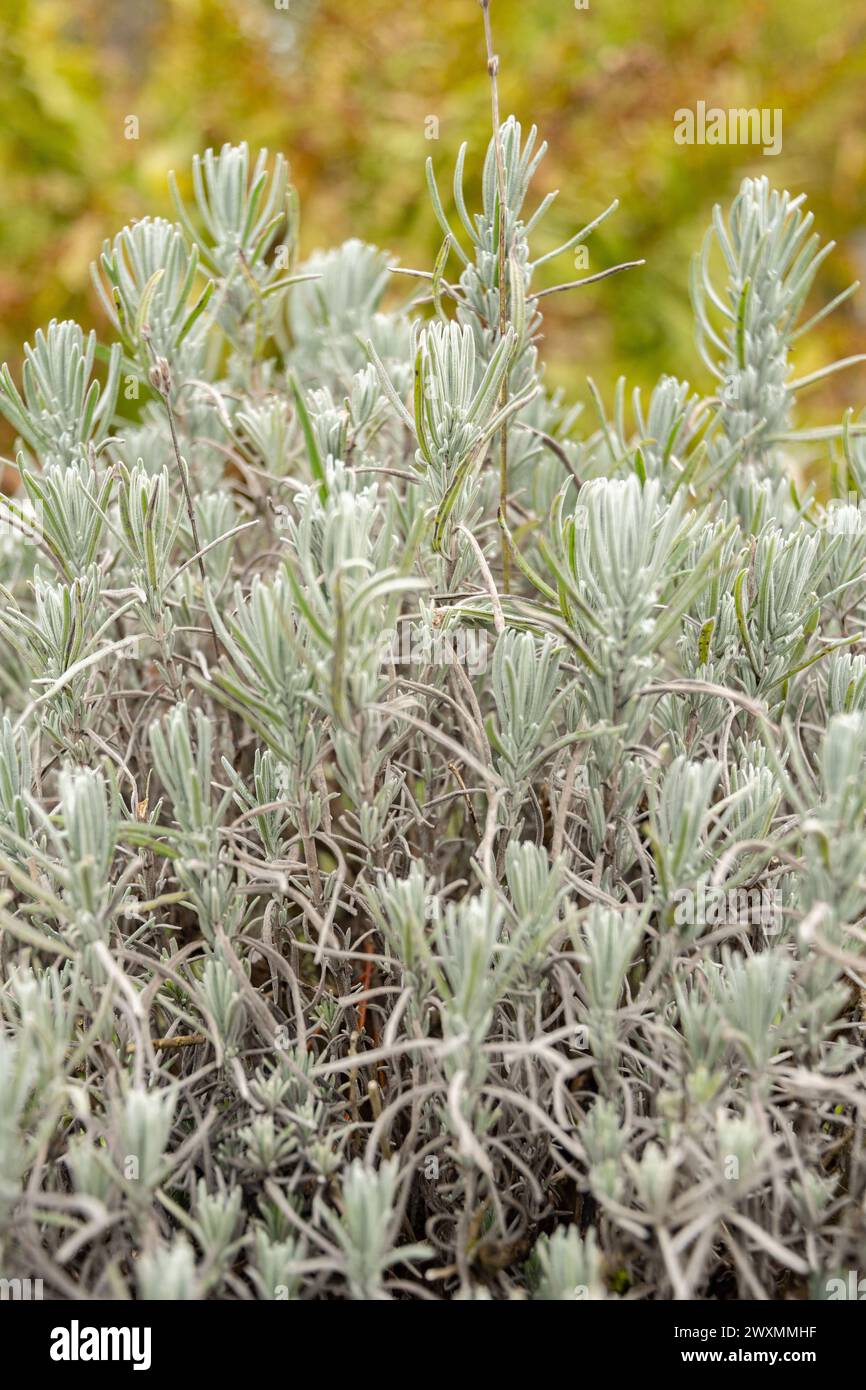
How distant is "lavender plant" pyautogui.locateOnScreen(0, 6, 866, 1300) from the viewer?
0.54 metres

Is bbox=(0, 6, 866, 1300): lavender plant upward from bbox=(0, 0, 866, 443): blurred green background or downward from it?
downward

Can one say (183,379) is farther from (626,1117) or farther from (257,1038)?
(626,1117)

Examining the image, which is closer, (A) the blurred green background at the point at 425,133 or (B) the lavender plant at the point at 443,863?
(B) the lavender plant at the point at 443,863

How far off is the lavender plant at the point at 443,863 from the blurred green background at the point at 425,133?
7.11 feet

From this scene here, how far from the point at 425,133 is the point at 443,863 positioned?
264 centimetres

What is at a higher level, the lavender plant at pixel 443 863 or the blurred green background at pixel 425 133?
the blurred green background at pixel 425 133

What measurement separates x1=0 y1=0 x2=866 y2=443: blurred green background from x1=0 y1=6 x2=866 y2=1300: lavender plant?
2168 mm

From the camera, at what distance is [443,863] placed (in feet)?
2.48

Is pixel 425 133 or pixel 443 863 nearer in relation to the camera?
pixel 443 863

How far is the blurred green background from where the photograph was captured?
9.89 ft

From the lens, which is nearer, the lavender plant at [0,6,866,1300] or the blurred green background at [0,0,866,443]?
the lavender plant at [0,6,866,1300]

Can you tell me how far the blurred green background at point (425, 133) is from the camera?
3016 mm

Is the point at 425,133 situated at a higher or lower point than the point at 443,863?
higher
